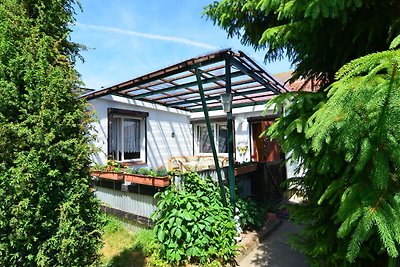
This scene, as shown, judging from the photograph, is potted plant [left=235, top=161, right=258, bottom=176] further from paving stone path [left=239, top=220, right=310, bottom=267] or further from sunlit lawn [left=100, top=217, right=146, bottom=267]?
sunlit lawn [left=100, top=217, right=146, bottom=267]

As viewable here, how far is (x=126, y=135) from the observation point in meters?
8.85

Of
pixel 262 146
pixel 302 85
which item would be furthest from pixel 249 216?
pixel 262 146

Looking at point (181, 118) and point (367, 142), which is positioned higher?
point (181, 118)

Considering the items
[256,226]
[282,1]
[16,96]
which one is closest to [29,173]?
[16,96]

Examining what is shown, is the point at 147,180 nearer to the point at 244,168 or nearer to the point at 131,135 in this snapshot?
the point at 244,168

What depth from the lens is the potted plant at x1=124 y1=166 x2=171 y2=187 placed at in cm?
448

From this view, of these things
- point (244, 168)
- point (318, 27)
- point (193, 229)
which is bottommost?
point (193, 229)

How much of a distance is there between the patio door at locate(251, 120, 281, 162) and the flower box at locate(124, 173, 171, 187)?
640cm

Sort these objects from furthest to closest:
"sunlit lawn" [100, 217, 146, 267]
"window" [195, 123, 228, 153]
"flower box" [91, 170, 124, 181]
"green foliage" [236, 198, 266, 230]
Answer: "window" [195, 123, 228, 153] < "flower box" [91, 170, 124, 181] < "green foliage" [236, 198, 266, 230] < "sunlit lawn" [100, 217, 146, 267]

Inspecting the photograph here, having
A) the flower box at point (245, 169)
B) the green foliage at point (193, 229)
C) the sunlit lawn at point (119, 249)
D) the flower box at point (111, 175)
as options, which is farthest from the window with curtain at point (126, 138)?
the green foliage at point (193, 229)

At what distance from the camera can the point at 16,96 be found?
2.43 meters

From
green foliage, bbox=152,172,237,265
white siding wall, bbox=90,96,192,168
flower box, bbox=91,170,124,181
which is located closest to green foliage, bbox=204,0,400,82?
green foliage, bbox=152,172,237,265

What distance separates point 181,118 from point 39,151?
8.93 meters

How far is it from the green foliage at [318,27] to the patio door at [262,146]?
6786mm
